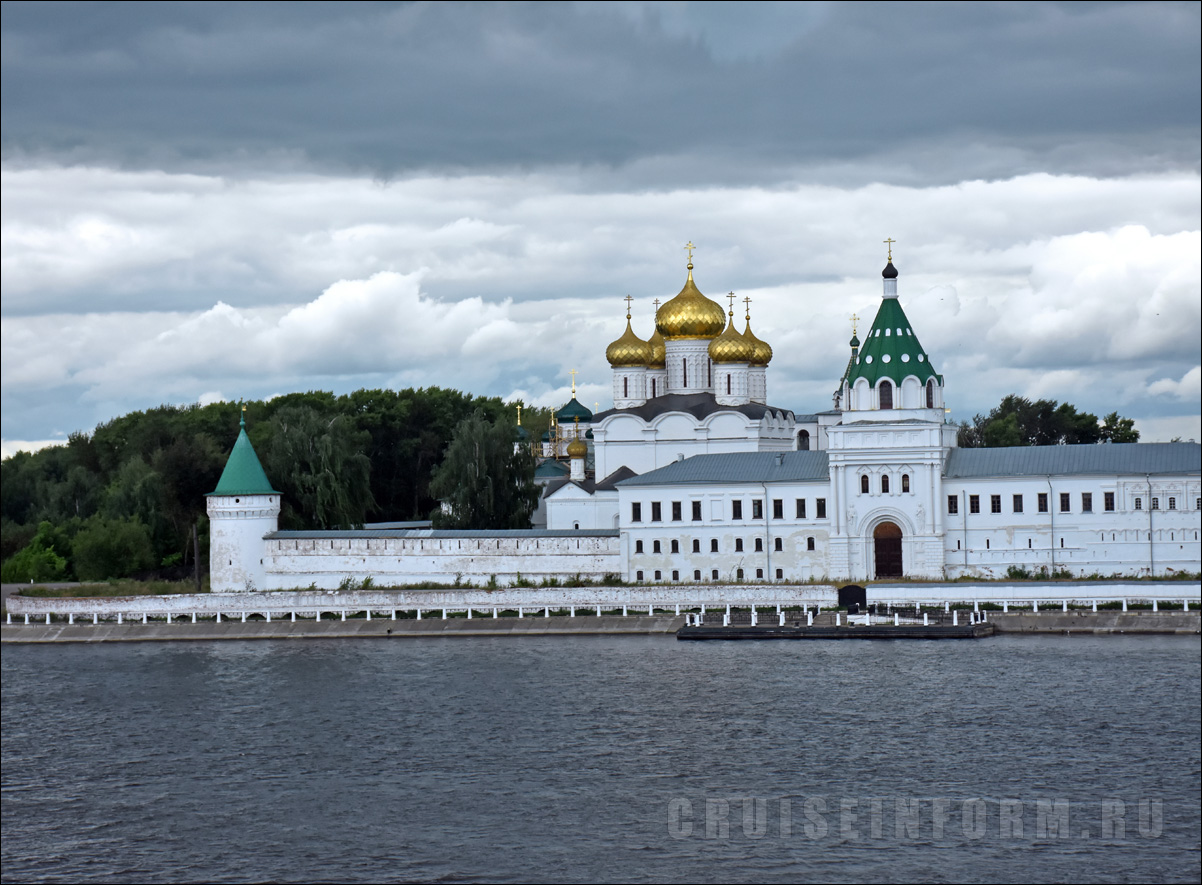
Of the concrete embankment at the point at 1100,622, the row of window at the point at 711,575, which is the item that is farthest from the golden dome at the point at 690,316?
the concrete embankment at the point at 1100,622

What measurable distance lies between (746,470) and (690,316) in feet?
29.6

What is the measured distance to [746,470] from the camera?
1853 inches

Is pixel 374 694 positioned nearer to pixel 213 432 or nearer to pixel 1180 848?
pixel 1180 848

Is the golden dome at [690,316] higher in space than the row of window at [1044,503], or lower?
higher

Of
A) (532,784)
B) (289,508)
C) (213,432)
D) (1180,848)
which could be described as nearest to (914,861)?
(1180,848)

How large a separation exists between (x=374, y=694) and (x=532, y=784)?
892 centimetres

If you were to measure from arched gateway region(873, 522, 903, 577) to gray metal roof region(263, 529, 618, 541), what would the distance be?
7.20 metres

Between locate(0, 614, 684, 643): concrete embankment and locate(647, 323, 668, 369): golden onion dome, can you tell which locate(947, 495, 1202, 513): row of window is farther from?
locate(647, 323, 668, 369): golden onion dome

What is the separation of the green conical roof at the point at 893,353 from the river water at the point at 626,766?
9.73m

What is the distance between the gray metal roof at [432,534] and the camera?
47.1 m

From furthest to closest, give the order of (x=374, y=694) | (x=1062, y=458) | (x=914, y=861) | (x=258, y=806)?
(x=1062, y=458) < (x=374, y=694) < (x=258, y=806) < (x=914, y=861)

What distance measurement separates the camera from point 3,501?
218 ft

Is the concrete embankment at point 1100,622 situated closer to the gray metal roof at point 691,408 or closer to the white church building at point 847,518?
the white church building at point 847,518

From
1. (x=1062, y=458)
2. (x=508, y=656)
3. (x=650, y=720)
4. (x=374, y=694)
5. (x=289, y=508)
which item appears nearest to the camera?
(x=650, y=720)
